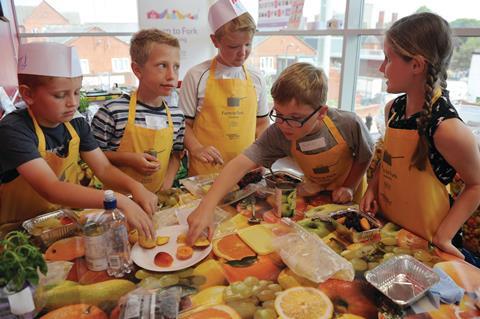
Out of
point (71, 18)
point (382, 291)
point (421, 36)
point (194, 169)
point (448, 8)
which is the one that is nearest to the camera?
point (382, 291)

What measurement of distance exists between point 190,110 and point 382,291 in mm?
1378

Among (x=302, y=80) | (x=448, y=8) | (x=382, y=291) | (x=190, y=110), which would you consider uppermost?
(x=448, y=8)

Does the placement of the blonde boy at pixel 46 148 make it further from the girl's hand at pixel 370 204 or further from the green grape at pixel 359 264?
the girl's hand at pixel 370 204

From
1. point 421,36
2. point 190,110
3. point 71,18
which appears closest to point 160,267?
point 421,36

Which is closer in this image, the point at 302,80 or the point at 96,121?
the point at 302,80

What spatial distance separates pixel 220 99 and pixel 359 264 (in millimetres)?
1204

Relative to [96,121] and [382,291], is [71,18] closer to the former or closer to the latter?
[96,121]

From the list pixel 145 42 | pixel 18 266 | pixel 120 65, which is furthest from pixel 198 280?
pixel 120 65

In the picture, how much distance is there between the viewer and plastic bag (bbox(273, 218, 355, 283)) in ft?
2.73

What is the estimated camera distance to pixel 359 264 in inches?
34.9

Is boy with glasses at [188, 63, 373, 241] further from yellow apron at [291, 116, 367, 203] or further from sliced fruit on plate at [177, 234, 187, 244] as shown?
sliced fruit on plate at [177, 234, 187, 244]

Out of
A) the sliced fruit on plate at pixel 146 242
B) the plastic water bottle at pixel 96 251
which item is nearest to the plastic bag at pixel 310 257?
the sliced fruit on plate at pixel 146 242

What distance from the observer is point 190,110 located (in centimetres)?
189

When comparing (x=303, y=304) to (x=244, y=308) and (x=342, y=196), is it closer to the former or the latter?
(x=244, y=308)
